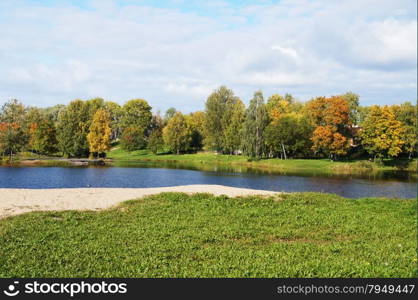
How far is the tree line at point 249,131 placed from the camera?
72.6m

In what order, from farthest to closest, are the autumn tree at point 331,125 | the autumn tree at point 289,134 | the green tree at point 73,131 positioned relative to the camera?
the green tree at point 73,131 < the autumn tree at point 289,134 < the autumn tree at point 331,125

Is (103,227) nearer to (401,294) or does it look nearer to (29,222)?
(29,222)

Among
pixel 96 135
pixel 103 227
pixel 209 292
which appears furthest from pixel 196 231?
pixel 96 135

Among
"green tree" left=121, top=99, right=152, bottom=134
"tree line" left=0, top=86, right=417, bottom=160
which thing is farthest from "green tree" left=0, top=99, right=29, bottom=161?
"green tree" left=121, top=99, right=152, bottom=134

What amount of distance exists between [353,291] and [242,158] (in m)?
76.4

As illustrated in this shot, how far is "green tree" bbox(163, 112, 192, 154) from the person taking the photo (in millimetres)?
96000

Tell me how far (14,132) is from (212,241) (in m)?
69.4

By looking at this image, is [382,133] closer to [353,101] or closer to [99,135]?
[353,101]

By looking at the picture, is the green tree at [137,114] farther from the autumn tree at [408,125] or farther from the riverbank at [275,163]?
the autumn tree at [408,125]

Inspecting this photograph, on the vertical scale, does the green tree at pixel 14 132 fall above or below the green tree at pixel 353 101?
below

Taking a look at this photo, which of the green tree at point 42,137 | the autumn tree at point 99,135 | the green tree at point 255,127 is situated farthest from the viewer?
the green tree at point 42,137

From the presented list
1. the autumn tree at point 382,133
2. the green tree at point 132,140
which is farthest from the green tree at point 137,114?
the autumn tree at point 382,133

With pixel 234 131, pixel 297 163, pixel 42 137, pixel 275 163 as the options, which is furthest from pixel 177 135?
pixel 297 163

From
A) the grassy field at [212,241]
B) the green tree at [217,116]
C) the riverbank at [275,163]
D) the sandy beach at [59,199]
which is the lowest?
the riverbank at [275,163]
